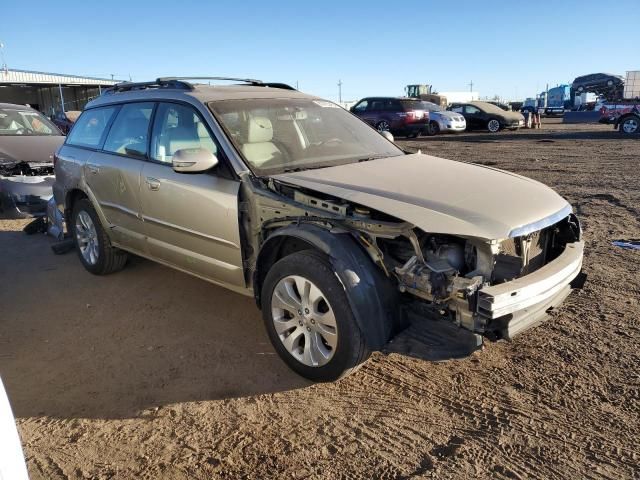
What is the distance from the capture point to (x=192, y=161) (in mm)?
3516

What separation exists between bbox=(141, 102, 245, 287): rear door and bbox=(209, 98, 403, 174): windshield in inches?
8.7

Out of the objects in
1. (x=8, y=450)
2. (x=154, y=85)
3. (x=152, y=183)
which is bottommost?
(x=8, y=450)

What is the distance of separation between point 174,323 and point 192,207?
103cm

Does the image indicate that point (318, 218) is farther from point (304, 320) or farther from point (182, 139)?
point (182, 139)

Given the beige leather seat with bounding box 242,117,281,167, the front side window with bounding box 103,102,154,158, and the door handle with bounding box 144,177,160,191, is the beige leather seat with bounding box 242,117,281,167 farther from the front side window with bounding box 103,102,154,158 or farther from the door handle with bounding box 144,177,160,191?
the front side window with bounding box 103,102,154,158

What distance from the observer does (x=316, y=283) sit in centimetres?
302

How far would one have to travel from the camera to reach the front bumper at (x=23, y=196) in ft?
26.0

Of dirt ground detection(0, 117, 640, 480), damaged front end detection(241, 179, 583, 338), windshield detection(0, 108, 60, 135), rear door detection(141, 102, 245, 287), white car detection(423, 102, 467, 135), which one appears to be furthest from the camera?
white car detection(423, 102, 467, 135)

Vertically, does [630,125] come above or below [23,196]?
above

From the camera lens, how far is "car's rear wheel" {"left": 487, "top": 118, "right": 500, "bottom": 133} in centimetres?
2355

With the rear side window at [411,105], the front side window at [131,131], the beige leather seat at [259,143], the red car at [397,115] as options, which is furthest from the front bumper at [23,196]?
the rear side window at [411,105]

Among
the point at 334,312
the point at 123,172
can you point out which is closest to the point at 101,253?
the point at 123,172

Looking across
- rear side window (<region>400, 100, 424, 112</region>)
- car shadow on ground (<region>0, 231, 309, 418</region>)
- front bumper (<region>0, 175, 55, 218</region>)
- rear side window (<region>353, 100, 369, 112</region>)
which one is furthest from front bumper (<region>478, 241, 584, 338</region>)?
rear side window (<region>353, 100, 369, 112</region>)

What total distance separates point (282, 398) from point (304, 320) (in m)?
0.49
